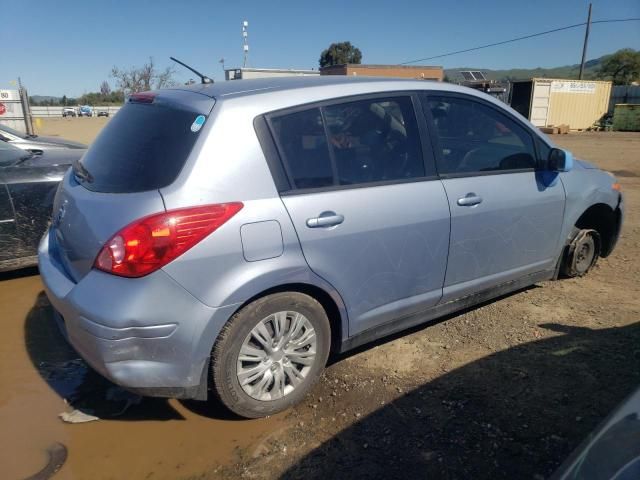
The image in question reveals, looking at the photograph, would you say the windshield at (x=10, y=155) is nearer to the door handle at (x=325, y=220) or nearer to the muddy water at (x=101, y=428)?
the muddy water at (x=101, y=428)

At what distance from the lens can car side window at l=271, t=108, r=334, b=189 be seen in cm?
261

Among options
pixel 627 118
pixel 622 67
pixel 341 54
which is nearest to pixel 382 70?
pixel 627 118

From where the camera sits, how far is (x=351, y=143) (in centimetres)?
285

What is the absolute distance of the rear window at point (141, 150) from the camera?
2.42 meters

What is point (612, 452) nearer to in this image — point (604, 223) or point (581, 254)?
point (581, 254)

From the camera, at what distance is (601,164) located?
13.9 m

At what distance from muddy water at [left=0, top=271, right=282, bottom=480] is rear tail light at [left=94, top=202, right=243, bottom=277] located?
3.16 ft

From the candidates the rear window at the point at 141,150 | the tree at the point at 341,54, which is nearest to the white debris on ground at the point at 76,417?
the rear window at the point at 141,150

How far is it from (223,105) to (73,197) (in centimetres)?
103

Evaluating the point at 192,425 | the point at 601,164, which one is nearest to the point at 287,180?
the point at 192,425

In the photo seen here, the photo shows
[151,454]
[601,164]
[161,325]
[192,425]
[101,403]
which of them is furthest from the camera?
[601,164]

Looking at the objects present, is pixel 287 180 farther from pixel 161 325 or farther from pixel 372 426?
pixel 372 426

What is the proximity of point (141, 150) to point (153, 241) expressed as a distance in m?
0.63

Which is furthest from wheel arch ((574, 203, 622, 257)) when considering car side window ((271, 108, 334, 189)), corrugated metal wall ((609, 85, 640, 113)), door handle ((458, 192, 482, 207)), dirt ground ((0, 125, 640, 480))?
corrugated metal wall ((609, 85, 640, 113))
